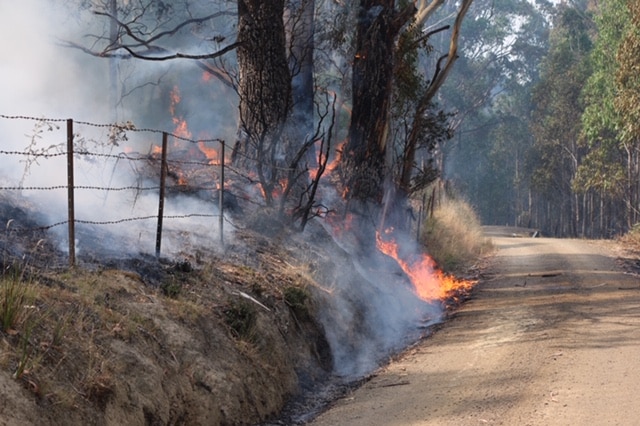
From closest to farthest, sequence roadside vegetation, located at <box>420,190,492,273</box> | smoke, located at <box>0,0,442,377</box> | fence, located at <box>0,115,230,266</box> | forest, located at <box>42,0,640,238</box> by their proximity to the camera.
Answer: fence, located at <box>0,115,230,266</box>, smoke, located at <box>0,0,442,377</box>, forest, located at <box>42,0,640,238</box>, roadside vegetation, located at <box>420,190,492,273</box>

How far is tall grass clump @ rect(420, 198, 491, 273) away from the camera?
852 inches

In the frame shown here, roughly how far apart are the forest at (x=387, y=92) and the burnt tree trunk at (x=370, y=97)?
3 centimetres

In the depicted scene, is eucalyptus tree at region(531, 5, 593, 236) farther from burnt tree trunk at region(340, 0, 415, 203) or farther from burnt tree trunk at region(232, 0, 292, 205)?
burnt tree trunk at region(232, 0, 292, 205)

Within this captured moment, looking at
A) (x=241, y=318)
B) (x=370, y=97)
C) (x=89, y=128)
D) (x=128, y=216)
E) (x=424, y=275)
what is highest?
(x=89, y=128)

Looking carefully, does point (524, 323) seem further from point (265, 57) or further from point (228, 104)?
point (228, 104)

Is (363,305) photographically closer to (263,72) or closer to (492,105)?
(263,72)

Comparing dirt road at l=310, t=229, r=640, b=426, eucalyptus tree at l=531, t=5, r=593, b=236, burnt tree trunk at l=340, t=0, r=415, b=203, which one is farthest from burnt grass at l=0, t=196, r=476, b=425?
eucalyptus tree at l=531, t=5, r=593, b=236

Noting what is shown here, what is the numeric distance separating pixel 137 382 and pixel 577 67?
43.3 meters

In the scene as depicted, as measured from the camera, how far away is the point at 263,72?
14.5m

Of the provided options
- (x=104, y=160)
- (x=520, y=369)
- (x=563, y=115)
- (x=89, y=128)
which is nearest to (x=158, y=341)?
(x=520, y=369)

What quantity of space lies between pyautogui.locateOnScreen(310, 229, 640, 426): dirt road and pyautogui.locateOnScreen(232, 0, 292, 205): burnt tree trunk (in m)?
4.72

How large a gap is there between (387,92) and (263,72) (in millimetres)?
3303

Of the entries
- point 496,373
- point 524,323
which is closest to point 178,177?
point 524,323

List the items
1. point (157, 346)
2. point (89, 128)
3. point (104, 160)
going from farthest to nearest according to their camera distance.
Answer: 1. point (89, 128)
2. point (104, 160)
3. point (157, 346)
